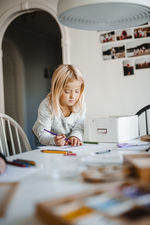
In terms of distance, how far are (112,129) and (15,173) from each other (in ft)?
2.38

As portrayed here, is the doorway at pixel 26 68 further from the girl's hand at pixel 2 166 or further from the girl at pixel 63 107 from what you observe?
the girl's hand at pixel 2 166

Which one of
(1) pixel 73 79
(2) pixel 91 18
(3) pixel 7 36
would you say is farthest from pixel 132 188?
(3) pixel 7 36

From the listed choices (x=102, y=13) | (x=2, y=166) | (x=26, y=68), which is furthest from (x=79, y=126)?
(x=26, y=68)

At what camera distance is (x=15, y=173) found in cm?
80

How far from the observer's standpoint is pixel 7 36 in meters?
4.58

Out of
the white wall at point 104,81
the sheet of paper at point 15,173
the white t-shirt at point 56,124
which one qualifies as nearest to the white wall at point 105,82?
Result: the white wall at point 104,81

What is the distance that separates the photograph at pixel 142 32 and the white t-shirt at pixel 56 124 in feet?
4.40

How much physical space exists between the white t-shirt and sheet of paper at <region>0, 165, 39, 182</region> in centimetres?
65

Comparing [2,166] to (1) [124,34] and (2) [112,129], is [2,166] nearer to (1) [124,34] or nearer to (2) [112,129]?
(2) [112,129]

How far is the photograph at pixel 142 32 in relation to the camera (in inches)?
104

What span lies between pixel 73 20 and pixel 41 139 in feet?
2.23

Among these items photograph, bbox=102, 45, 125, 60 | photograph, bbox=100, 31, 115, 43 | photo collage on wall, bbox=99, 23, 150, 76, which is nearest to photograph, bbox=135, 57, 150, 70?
photo collage on wall, bbox=99, 23, 150, 76

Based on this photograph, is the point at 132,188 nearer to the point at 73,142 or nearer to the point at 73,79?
the point at 73,142

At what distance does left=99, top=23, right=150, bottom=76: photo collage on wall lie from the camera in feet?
8.71
